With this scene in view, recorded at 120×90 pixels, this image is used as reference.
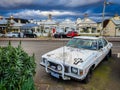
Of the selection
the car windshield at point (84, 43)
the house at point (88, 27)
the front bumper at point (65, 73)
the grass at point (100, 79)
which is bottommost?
the grass at point (100, 79)

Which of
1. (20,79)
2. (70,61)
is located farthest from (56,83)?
(20,79)

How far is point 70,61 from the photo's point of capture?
5.46 m

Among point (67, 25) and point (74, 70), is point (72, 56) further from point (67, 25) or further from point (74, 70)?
point (67, 25)

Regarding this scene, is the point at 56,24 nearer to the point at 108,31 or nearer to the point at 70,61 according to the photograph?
the point at 108,31

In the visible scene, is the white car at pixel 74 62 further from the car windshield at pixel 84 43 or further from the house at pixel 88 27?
the house at pixel 88 27

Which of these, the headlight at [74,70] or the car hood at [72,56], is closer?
the headlight at [74,70]

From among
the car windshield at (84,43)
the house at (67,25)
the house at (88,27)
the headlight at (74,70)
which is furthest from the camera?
the house at (67,25)

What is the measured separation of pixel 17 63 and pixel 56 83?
8.71ft

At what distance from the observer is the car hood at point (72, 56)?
5486 mm

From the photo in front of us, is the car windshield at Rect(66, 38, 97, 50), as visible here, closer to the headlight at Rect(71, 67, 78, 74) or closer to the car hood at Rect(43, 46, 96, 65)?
the car hood at Rect(43, 46, 96, 65)

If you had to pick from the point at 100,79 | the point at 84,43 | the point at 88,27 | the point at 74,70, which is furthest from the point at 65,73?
the point at 88,27

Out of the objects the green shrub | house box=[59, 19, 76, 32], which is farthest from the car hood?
house box=[59, 19, 76, 32]

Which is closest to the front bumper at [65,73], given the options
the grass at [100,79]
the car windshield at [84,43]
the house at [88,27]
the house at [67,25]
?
the grass at [100,79]

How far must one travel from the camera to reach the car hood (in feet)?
18.0
